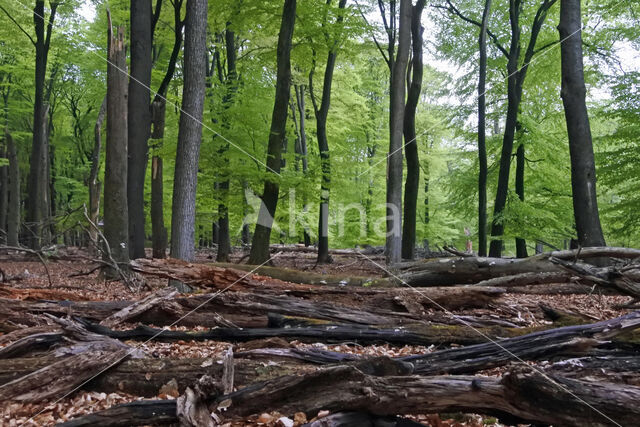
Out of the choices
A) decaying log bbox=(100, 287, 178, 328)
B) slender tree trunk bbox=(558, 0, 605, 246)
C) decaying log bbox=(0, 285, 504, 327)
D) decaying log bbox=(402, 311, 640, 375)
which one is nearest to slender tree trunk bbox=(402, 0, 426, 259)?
slender tree trunk bbox=(558, 0, 605, 246)

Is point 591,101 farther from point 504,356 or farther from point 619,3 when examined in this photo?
point 504,356

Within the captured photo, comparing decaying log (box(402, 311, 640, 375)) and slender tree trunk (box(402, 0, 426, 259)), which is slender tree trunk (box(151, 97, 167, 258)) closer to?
slender tree trunk (box(402, 0, 426, 259))

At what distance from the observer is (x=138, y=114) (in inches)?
401

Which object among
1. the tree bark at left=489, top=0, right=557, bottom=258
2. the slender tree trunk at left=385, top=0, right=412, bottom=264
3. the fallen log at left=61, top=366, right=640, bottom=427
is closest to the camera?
the fallen log at left=61, top=366, right=640, bottom=427

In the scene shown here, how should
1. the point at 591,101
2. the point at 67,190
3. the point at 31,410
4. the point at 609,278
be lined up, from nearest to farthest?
the point at 31,410, the point at 609,278, the point at 591,101, the point at 67,190

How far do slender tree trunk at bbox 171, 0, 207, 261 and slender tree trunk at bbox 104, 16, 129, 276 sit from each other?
58.4 inches

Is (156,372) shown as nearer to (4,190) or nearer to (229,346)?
(229,346)

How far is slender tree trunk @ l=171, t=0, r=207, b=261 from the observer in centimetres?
778

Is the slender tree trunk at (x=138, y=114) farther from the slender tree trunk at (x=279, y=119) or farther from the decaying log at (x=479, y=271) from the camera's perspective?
the decaying log at (x=479, y=271)

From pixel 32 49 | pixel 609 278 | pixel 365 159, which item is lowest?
pixel 609 278

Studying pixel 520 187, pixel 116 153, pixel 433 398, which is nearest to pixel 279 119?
pixel 116 153

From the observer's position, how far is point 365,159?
19.8 metres

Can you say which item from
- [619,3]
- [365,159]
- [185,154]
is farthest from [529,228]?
[185,154]

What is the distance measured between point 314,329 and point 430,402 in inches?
76.4
